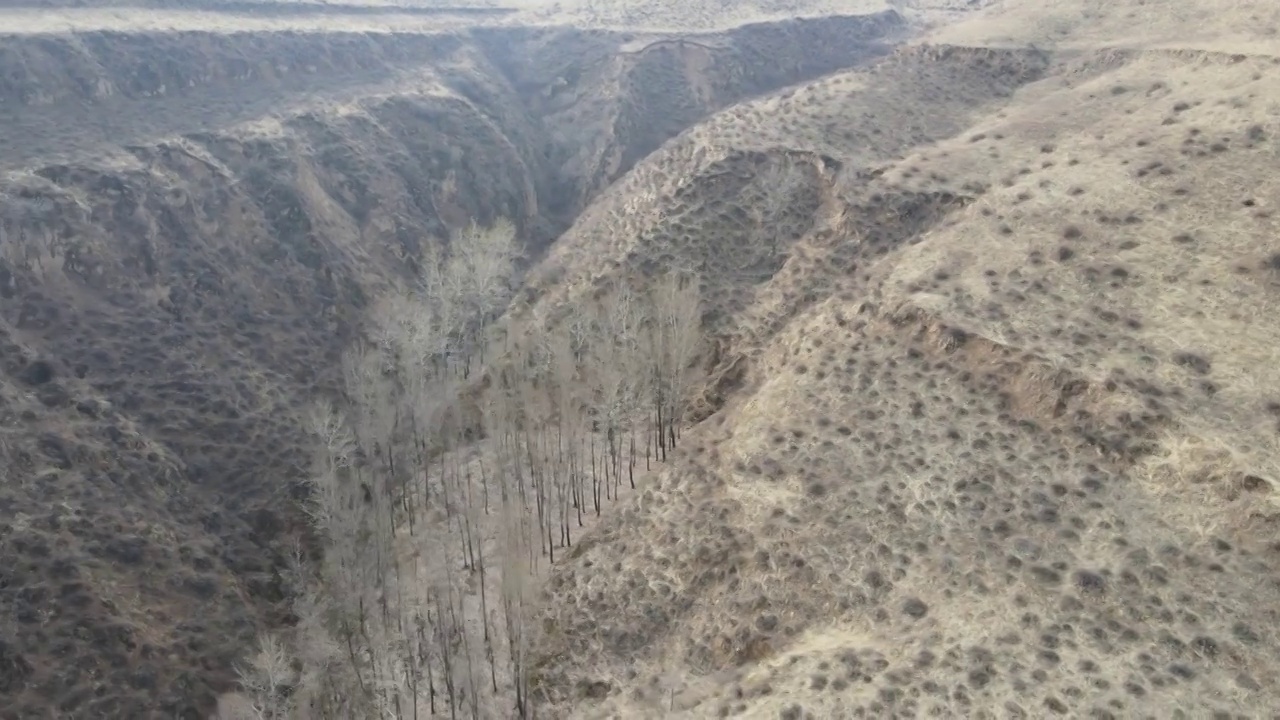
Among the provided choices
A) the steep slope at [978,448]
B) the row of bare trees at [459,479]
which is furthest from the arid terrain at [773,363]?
the row of bare trees at [459,479]

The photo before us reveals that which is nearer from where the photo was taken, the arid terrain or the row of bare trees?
the arid terrain

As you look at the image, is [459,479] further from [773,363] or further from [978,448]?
[978,448]

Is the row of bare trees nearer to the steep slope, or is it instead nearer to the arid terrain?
the arid terrain

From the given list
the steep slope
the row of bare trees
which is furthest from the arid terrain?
the row of bare trees

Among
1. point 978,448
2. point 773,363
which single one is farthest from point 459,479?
point 978,448

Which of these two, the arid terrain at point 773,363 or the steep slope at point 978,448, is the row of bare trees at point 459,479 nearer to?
the arid terrain at point 773,363

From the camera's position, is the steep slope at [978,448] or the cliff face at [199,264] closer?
the steep slope at [978,448]
